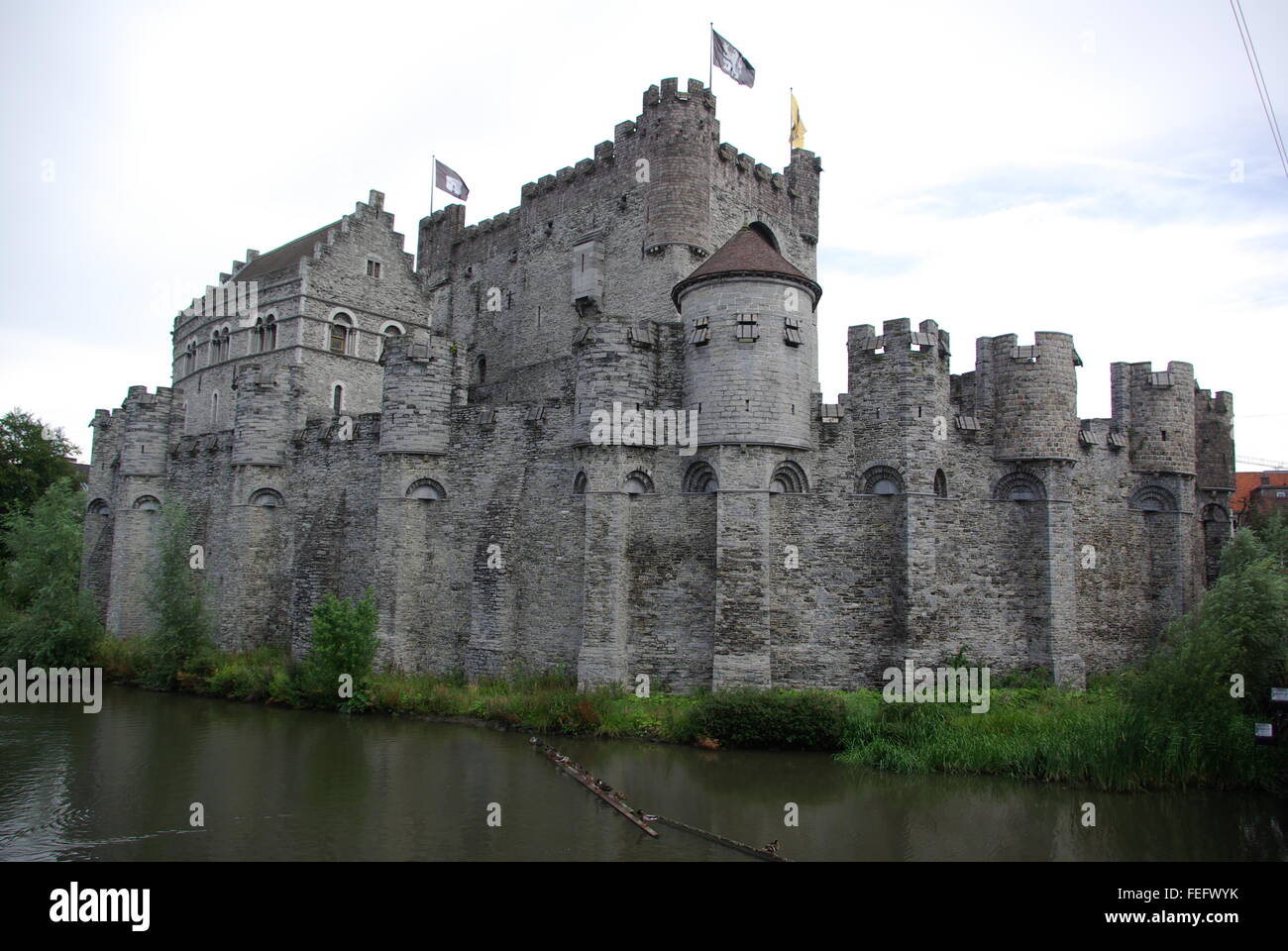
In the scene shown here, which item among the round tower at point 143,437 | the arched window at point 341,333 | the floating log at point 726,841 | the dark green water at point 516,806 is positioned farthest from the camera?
the arched window at point 341,333

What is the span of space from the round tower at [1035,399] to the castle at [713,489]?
0.05 meters

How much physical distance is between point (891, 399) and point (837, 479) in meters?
2.17

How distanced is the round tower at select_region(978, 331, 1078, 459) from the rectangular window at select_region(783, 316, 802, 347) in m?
5.14

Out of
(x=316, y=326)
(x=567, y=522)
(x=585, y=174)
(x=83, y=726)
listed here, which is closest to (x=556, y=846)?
(x=567, y=522)

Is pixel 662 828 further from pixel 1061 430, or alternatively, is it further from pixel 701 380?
pixel 1061 430

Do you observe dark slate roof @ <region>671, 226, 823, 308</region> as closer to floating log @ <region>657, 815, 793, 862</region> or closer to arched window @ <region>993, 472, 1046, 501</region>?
arched window @ <region>993, 472, 1046, 501</region>

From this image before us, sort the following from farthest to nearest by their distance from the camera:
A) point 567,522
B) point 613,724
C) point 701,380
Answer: point 567,522 < point 701,380 < point 613,724

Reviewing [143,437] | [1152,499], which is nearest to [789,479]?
[1152,499]

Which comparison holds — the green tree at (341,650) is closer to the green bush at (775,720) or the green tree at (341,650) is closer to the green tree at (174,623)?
the green tree at (174,623)

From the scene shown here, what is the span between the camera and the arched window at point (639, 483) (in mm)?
21703

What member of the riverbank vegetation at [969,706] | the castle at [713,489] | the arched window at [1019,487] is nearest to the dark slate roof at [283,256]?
the castle at [713,489]

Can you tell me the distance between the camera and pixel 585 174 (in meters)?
31.0

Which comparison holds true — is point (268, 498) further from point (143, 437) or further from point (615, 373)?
point (615, 373)

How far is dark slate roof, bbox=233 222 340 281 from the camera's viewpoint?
121 ft
